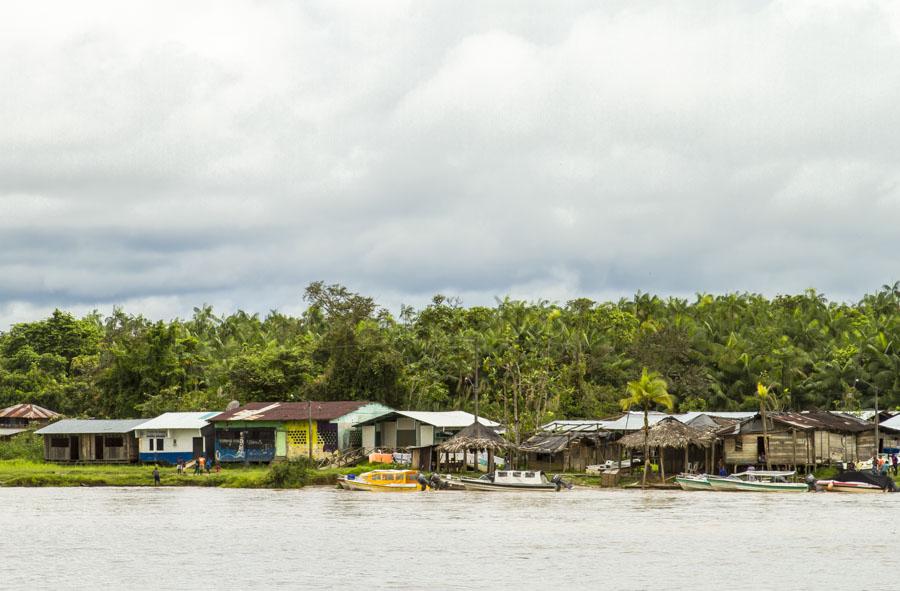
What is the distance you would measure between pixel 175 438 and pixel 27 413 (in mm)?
17815

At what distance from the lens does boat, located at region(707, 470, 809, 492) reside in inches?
2188

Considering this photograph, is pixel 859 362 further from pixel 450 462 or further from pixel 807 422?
pixel 450 462

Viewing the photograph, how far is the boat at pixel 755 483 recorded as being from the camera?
5556 centimetres

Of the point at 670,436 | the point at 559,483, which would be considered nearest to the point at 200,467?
the point at 559,483

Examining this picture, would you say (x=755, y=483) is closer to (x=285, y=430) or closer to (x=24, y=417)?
(x=285, y=430)

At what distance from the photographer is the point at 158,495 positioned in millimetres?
53250

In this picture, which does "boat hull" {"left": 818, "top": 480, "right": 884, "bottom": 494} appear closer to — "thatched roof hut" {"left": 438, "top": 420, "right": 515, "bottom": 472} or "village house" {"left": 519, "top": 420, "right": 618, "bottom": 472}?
"village house" {"left": 519, "top": 420, "right": 618, "bottom": 472}

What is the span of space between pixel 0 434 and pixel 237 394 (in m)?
16.1

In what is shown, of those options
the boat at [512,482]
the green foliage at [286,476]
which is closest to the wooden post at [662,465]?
the boat at [512,482]

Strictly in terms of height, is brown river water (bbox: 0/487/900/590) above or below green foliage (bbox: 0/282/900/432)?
below

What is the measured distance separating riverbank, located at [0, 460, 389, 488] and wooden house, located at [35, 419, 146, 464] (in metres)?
4.79

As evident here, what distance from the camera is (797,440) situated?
59875 millimetres

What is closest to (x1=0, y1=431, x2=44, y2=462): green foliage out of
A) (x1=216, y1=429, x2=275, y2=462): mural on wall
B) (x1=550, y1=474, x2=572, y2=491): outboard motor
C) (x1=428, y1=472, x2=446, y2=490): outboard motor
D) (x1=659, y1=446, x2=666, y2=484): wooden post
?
(x1=216, y1=429, x2=275, y2=462): mural on wall

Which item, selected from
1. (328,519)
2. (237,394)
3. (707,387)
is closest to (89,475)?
(237,394)
